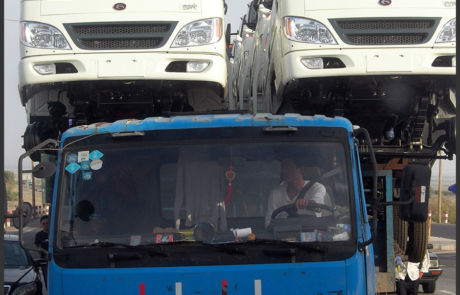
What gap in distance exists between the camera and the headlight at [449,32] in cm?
667

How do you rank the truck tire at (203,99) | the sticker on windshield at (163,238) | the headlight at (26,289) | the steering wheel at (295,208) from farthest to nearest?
the headlight at (26,289), the truck tire at (203,99), the steering wheel at (295,208), the sticker on windshield at (163,238)

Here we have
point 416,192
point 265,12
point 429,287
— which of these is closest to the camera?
point 416,192

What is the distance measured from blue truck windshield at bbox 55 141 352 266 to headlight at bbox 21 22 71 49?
4.82ft

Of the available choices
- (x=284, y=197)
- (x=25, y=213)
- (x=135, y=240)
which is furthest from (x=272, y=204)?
(x=25, y=213)

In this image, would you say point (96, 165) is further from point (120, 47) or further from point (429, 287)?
point (429, 287)

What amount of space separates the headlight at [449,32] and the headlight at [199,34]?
6.49ft

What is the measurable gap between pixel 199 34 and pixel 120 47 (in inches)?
28.4

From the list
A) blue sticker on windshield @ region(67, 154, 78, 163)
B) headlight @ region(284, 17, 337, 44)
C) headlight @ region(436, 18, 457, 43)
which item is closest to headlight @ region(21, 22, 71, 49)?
blue sticker on windshield @ region(67, 154, 78, 163)

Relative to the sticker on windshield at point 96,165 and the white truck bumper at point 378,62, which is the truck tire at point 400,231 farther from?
the sticker on windshield at point 96,165

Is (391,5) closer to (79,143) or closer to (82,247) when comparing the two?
(79,143)

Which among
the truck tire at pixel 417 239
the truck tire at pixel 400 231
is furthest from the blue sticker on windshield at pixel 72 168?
the truck tire at pixel 417 239

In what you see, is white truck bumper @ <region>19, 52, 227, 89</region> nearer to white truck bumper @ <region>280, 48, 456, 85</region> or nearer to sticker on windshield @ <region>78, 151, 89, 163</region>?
white truck bumper @ <region>280, 48, 456, 85</region>

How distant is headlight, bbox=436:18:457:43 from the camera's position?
6.67m

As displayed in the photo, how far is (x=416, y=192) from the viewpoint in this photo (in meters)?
5.59
